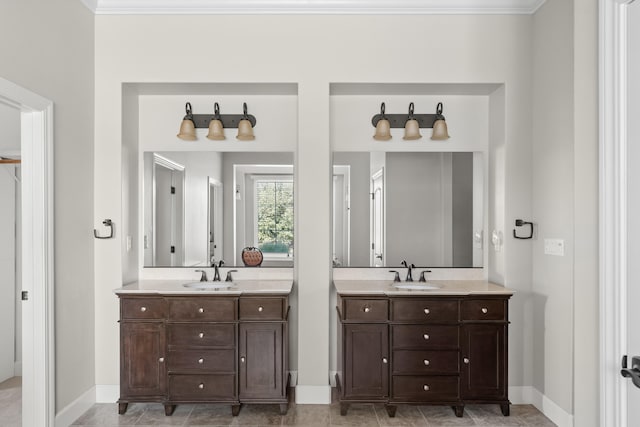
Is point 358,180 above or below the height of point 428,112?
below

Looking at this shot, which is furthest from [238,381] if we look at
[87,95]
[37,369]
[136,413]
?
[87,95]

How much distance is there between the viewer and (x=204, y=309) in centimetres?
302

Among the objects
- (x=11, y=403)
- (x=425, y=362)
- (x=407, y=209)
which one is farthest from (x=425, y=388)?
(x=11, y=403)

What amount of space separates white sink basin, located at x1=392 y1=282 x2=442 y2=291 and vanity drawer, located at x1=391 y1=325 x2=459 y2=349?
11.3 inches

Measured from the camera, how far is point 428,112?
11.8ft

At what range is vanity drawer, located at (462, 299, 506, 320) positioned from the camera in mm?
2996

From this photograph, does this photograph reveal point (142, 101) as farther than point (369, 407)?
Yes

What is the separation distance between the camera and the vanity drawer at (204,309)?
119 inches

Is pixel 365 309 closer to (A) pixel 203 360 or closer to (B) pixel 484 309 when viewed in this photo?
(B) pixel 484 309

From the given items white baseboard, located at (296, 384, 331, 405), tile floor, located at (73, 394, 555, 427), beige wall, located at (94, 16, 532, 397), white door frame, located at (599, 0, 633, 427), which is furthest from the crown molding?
tile floor, located at (73, 394, 555, 427)

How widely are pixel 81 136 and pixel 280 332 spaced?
6.51 ft

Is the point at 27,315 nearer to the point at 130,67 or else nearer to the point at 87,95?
the point at 87,95

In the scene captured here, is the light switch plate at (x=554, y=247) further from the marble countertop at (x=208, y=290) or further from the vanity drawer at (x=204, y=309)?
the vanity drawer at (x=204, y=309)

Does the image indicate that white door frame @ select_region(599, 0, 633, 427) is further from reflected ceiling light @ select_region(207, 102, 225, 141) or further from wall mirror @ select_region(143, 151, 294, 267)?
reflected ceiling light @ select_region(207, 102, 225, 141)
